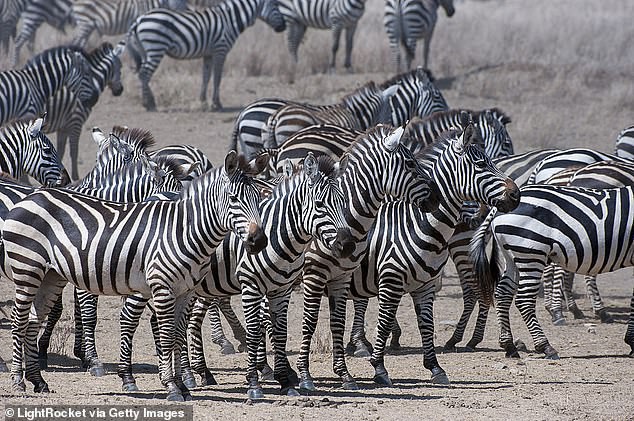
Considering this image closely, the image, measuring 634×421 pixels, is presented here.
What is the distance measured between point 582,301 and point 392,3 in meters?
11.9

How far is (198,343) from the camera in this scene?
9203 millimetres

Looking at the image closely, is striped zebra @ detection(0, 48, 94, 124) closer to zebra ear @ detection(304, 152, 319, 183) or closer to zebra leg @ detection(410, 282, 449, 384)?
zebra leg @ detection(410, 282, 449, 384)

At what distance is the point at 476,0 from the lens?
4444cm

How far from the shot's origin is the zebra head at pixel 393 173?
342 inches

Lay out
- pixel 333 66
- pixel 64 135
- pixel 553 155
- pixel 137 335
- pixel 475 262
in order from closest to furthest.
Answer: pixel 475 262 → pixel 137 335 → pixel 553 155 → pixel 64 135 → pixel 333 66

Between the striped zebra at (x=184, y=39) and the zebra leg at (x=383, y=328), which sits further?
the striped zebra at (x=184, y=39)

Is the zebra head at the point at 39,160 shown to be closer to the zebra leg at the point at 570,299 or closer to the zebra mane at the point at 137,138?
the zebra mane at the point at 137,138

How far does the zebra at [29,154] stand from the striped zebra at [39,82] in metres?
4.23

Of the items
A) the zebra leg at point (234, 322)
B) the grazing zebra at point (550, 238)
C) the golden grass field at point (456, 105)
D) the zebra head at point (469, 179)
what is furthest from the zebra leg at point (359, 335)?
the zebra head at point (469, 179)

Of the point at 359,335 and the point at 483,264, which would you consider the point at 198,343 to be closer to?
the point at 359,335

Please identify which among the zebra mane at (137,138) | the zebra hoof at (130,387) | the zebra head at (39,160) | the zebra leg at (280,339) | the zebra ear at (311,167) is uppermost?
the zebra ear at (311,167)

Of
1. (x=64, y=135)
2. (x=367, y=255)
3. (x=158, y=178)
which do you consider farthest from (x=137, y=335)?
(x=64, y=135)

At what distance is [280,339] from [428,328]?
1378 millimetres

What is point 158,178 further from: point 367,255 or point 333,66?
point 333,66
